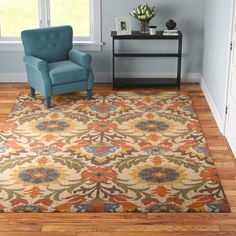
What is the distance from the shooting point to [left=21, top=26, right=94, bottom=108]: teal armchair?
6.19 meters

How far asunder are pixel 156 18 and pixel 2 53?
215 centimetres

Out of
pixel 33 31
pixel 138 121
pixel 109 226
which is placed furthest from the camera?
pixel 33 31

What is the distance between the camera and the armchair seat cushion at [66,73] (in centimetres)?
619

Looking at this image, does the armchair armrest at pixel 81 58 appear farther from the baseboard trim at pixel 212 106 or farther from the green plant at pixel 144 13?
the baseboard trim at pixel 212 106

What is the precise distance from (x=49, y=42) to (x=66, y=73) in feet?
1.92

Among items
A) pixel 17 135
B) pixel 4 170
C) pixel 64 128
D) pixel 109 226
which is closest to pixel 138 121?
pixel 64 128

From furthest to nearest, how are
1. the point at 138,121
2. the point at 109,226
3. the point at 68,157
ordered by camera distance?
the point at 138,121 < the point at 68,157 < the point at 109,226

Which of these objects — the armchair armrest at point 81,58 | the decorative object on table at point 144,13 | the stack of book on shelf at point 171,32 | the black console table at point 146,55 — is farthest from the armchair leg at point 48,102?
the stack of book on shelf at point 171,32

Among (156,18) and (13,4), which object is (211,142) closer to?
(156,18)

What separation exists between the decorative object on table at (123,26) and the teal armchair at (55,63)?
1.99 ft

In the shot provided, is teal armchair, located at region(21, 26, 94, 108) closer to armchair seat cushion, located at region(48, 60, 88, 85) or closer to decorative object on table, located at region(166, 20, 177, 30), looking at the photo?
armchair seat cushion, located at region(48, 60, 88, 85)

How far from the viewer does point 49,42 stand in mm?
6555

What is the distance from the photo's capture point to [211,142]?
17.2 feet

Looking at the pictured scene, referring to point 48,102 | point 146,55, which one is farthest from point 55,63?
point 146,55
